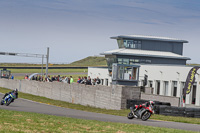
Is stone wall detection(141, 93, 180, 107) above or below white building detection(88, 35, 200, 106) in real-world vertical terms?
below

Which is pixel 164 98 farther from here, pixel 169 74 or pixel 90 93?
pixel 169 74

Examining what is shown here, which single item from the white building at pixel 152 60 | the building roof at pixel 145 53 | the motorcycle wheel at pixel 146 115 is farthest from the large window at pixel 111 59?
the motorcycle wheel at pixel 146 115

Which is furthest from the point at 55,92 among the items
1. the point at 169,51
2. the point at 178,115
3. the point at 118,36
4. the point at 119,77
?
the point at 169,51

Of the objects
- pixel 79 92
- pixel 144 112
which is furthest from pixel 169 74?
pixel 144 112

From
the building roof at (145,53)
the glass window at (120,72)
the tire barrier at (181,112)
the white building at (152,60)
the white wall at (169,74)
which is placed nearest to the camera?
the tire barrier at (181,112)

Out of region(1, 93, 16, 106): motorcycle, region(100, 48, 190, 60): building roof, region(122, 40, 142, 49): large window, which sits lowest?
region(1, 93, 16, 106): motorcycle

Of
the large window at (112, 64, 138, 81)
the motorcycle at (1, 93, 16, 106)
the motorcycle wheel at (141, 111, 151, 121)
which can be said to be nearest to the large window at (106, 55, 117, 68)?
the large window at (112, 64, 138, 81)

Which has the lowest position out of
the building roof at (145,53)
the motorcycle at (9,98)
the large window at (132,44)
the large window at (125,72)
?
the motorcycle at (9,98)

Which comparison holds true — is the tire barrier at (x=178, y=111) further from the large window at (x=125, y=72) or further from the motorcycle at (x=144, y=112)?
the large window at (x=125, y=72)

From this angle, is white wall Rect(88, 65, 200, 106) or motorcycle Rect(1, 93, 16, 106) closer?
motorcycle Rect(1, 93, 16, 106)

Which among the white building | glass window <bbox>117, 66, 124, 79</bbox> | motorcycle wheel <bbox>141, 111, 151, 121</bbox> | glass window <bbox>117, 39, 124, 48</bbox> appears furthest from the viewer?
glass window <bbox>117, 39, 124, 48</bbox>

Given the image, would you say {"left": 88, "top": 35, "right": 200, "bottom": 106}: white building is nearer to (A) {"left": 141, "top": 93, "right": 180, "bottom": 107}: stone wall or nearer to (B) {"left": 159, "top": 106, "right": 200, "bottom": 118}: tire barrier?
(A) {"left": 141, "top": 93, "right": 180, "bottom": 107}: stone wall

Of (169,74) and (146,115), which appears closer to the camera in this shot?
(146,115)

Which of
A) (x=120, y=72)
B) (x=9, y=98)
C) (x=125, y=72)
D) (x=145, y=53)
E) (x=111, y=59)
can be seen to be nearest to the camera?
(x=9, y=98)
